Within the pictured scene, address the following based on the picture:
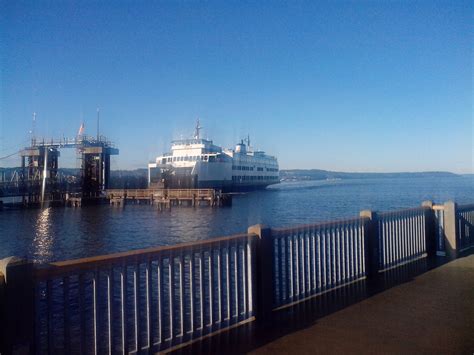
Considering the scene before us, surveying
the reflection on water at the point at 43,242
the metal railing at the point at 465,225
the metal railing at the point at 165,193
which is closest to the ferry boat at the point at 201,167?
the metal railing at the point at 165,193

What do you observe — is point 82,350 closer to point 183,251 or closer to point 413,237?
point 183,251

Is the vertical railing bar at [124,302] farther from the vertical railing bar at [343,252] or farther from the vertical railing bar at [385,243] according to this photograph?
the vertical railing bar at [385,243]

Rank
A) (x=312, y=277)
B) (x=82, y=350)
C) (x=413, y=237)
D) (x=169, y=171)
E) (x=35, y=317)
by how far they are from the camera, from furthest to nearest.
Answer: (x=169, y=171), (x=413, y=237), (x=312, y=277), (x=82, y=350), (x=35, y=317)

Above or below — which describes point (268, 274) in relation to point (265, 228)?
below

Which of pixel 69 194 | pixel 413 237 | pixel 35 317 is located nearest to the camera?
pixel 35 317

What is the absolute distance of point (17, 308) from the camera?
246 centimetres

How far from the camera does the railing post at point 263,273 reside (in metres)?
4.06

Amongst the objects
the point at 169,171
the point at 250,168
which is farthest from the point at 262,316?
the point at 250,168

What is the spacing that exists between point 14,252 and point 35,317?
20.0 meters

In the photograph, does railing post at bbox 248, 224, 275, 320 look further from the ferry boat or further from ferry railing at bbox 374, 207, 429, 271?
the ferry boat

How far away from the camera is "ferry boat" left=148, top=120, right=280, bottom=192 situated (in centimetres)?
6938

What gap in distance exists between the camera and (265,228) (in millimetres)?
4117

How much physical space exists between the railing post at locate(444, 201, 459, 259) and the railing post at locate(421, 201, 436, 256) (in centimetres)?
19

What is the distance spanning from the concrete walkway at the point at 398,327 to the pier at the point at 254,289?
22 mm
